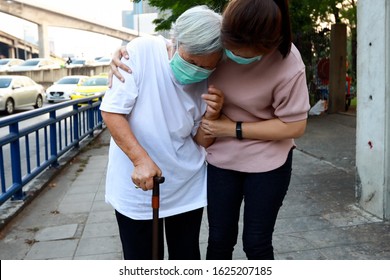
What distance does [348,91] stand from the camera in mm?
12984

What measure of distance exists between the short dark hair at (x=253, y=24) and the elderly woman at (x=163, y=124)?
68mm

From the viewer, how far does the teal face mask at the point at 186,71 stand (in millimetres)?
1818

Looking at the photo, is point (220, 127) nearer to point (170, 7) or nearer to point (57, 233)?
point (57, 233)

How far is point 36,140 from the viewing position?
5965 millimetres

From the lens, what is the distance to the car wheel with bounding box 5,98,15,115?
16688 mm

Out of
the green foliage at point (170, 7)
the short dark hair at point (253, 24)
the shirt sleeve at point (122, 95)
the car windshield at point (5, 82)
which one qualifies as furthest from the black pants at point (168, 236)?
the car windshield at point (5, 82)

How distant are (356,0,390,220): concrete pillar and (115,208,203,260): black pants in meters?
2.41

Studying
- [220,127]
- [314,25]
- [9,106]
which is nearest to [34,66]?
[9,106]

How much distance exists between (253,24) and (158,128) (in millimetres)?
592

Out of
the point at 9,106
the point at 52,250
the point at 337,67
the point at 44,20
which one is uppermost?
the point at 44,20

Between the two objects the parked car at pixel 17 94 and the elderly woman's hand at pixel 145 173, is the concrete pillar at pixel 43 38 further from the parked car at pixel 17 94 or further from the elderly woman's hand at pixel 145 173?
the elderly woman's hand at pixel 145 173

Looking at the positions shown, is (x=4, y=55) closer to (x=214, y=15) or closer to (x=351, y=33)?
(x=351, y=33)

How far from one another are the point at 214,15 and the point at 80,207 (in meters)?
3.79

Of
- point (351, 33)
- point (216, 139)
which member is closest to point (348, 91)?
point (351, 33)
